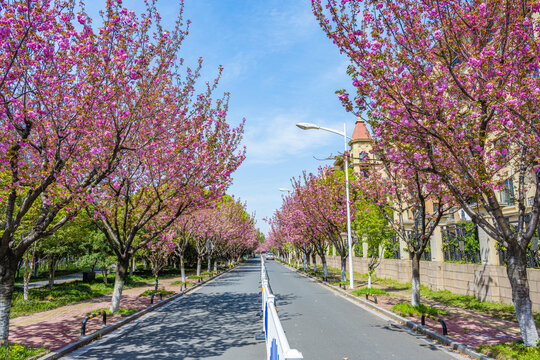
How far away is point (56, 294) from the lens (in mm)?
19469

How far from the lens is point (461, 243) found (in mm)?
18500

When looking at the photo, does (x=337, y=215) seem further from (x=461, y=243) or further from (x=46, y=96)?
(x=46, y=96)

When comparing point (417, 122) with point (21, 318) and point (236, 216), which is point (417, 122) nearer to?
point (21, 318)

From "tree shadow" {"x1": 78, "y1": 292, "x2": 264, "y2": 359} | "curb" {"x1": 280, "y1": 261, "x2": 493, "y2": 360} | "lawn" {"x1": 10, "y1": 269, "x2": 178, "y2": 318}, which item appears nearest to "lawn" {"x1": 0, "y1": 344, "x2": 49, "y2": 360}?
"tree shadow" {"x1": 78, "y1": 292, "x2": 264, "y2": 359}

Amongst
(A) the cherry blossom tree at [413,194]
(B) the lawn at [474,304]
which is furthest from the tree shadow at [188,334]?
(B) the lawn at [474,304]

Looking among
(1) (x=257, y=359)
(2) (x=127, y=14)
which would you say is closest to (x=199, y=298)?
(1) (x=257, y=359)

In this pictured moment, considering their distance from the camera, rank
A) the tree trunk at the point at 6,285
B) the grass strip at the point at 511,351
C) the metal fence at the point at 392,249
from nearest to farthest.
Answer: the grass strip at the point at 511,351 → the tree trunk at the point at 6,285 → the metal fence at the point at 392,249

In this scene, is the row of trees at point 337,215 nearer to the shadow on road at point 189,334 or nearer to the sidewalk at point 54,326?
the shadow on road at point 189,334

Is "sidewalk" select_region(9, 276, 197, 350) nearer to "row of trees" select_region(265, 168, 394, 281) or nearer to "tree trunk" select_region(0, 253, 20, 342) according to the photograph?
"tree trunk" select_region(0, 253, 20, 342)

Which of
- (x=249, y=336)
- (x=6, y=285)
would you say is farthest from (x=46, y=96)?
(x=249, y=336)

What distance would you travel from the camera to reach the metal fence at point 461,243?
17688 mm

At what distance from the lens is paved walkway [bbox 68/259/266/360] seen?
812 cm

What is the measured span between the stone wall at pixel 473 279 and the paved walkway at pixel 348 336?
5.55 metres

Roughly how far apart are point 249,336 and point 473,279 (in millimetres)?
11909
